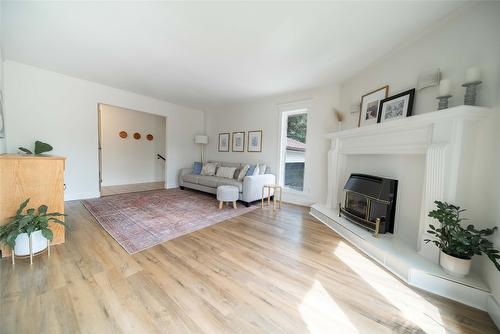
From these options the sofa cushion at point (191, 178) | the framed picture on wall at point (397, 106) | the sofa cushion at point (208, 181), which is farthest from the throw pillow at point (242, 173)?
the framed picture on wall at point (397, 106)

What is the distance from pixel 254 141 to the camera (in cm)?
476

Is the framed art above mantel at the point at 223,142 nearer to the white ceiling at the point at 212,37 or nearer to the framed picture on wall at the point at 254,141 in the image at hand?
the framed picture on wall at the point at 254,141

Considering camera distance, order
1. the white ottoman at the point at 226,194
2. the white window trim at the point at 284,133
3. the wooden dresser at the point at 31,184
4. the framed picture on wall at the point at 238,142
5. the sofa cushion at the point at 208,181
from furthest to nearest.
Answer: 1. the framed picture on wall at the point at 238,142
2. the sofa cushion at the point at 208,181
3. the white window trim at the point at 284,133
4. the white ottoman at the point at 226,194
5. the wooden dresser at the point at 31,184

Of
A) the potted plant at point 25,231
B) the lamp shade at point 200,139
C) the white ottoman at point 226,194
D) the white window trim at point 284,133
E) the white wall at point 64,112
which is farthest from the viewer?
the lamp shade at point 200,139

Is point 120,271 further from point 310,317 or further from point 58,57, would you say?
point 58,57

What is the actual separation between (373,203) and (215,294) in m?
2.05

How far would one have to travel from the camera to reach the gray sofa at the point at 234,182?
3.69m

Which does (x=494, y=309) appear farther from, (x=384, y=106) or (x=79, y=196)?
(x=79, y=196)

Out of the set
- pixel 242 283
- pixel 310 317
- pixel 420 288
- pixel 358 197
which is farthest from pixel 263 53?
pixel 420 288

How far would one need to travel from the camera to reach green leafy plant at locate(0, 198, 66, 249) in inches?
61.2

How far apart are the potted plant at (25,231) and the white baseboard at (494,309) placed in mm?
3473

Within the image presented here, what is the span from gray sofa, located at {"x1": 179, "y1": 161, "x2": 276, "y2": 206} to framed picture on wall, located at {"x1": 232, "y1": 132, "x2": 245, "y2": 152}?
0.46 metres

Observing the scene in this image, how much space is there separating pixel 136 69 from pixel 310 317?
3.95 m

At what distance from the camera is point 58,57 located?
2787mm
